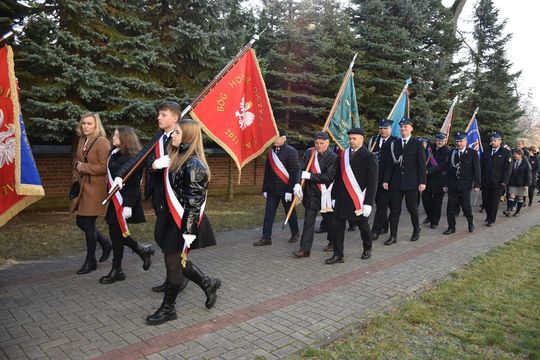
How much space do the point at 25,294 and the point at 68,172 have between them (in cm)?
659

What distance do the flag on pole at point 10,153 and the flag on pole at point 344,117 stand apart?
5009mm

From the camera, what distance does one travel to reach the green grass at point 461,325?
377cm

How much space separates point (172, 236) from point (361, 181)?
3426mm

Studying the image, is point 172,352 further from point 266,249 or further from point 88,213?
point 266,249

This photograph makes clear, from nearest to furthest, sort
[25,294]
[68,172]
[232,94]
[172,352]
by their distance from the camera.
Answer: [172,352] < [25,294] < [232,94] < [68,172]

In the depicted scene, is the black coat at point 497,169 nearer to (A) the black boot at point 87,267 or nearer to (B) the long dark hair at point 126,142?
(B) the long dark hair at point 126,142

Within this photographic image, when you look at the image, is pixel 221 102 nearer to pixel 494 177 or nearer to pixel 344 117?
pixel 344 117

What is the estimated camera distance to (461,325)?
173 inches

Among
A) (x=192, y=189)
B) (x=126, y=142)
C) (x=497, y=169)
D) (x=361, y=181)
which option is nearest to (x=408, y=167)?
(x=361, y=181)

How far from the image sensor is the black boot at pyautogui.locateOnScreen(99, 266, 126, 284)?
204 inches

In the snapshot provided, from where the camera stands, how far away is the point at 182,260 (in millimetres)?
4012

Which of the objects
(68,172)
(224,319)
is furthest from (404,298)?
(68,172)

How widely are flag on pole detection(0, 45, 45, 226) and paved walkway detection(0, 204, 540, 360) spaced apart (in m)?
1.17

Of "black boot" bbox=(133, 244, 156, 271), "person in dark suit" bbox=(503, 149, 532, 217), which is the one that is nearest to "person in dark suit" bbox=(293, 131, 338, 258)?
"black boot" bbox=(133, 244, 156, 271)
